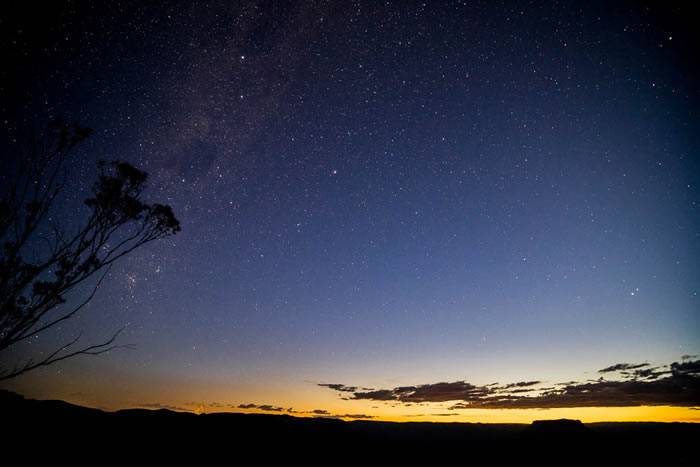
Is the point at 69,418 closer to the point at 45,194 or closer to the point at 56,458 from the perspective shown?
the point at 56,458

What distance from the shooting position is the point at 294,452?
18.4 meters

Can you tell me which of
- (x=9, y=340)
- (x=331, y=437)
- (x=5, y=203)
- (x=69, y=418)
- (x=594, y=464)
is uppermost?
(x=5, y=203)

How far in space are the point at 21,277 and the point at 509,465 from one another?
153 ft

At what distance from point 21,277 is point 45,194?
2.44 meters

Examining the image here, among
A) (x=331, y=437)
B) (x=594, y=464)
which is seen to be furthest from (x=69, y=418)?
(x=594, y=464)

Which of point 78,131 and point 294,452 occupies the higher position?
point 78,131

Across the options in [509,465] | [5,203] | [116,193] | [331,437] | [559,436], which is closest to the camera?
[5,203]

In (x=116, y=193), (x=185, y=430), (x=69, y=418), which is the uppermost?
(x=116, y=193)

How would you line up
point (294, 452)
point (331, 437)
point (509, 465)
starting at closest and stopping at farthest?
point (294, 452) → point (331, 437) → point (509, 465)

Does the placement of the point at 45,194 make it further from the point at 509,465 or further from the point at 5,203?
the point at 509,465

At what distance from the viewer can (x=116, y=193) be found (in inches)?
490

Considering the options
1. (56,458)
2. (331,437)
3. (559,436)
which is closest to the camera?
(56,458)

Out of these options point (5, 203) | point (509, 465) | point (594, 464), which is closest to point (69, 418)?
point (5, 203)

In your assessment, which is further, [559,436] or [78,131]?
[559,436]
